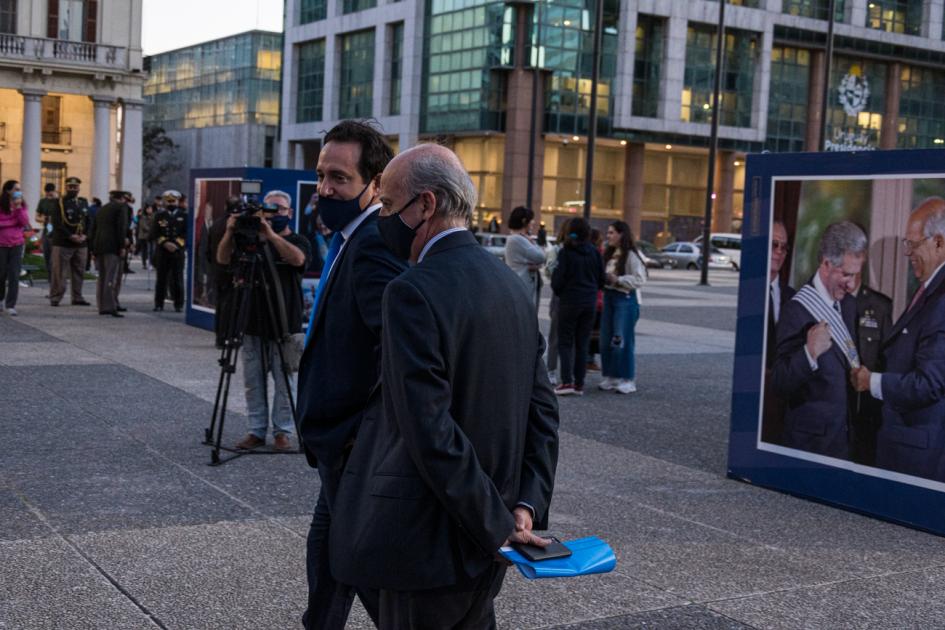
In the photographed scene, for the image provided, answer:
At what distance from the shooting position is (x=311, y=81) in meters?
73.7

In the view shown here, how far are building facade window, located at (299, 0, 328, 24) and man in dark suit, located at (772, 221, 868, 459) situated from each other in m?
67.8

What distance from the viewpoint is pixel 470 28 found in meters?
62.3

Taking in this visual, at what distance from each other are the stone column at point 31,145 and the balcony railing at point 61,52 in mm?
1577

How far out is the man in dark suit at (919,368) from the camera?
6.82 meters

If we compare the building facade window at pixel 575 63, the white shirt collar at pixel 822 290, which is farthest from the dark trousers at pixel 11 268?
the building facade window at pixel 575 63

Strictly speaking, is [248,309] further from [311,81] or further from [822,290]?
[311,81]

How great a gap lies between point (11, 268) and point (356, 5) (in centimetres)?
5538

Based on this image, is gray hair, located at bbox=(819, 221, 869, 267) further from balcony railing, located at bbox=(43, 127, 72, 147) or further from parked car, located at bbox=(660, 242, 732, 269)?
balcony railing, located at bbox=(43, 127, 72, 147)

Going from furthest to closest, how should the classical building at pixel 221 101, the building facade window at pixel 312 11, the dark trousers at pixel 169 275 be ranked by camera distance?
1. the classical building at pixel 221 101
2. the building facade window at pixel 312 11
3. the dark trousers at pixel 169 275

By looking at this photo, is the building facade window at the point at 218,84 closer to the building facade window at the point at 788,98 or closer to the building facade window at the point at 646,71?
the building facade window at the point at 646,71

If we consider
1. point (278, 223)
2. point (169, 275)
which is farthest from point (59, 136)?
point (278, 223)

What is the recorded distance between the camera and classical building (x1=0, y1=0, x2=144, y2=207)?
2000 inches

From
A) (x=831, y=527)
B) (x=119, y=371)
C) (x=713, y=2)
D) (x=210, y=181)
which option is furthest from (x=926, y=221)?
(x=713, y=2)

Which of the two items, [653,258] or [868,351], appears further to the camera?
[653,258]
